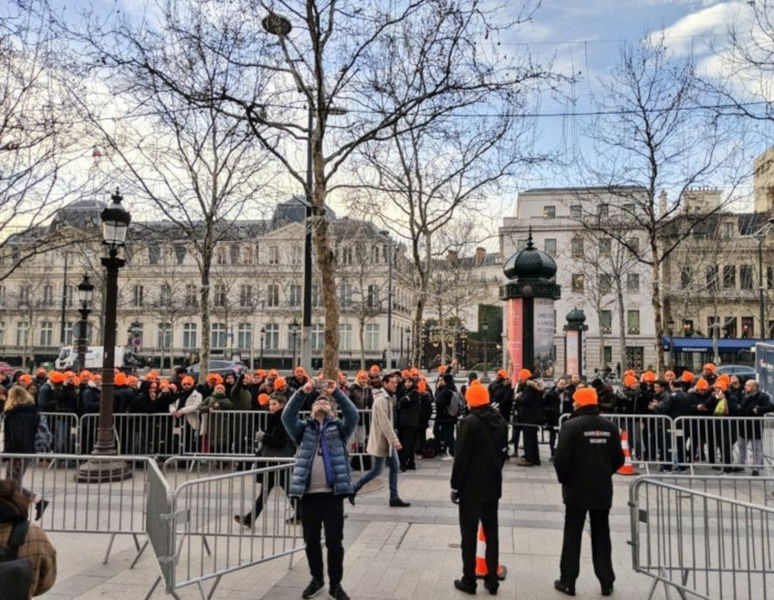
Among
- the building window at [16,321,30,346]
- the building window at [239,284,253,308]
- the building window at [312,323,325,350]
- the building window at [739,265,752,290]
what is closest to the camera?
the building window at [739,265,752,290]

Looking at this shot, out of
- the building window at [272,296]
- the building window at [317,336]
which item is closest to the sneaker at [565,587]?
the building window at [317,336]

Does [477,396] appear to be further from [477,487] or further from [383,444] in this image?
[383,444]

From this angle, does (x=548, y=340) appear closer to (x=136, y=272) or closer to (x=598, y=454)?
(x=598, y=454)

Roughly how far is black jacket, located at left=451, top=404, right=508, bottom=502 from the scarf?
1.10 m

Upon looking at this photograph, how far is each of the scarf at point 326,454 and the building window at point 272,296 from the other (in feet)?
191

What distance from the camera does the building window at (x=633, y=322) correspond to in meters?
59.8

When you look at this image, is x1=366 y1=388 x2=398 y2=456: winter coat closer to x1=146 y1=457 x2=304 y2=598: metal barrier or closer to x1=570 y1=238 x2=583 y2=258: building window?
x1=146 y1=457 x2=304 y2=598: metal barrier

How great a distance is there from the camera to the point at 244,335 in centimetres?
6831

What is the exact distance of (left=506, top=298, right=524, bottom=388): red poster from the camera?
48.2ft

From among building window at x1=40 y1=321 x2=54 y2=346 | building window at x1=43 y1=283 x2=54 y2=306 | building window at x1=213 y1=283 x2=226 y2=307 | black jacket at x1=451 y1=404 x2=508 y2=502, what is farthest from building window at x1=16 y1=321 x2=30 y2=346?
black jacket at x1=451 y1=404 x2=508 y2=502

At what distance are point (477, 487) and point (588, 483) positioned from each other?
3.16 feet

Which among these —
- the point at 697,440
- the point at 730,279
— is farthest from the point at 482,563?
the point at 730,279

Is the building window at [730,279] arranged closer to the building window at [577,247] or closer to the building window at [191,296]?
the building window at [577,247]

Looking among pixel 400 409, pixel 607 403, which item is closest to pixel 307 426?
pixel 400 409
